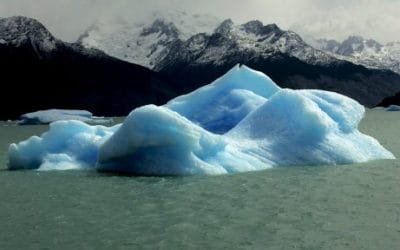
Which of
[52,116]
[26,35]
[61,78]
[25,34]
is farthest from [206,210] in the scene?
[25,34]

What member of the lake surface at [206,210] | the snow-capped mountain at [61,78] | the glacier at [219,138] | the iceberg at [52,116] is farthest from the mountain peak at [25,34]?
the lake surface at [206,210]

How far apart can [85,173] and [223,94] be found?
8518 mm

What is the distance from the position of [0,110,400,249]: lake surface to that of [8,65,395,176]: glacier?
40.1 inches

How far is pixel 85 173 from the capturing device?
23031mm

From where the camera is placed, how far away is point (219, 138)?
22203mm

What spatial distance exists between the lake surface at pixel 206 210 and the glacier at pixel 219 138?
102 cm

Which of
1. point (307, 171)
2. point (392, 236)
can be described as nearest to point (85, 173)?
point (307, 171)

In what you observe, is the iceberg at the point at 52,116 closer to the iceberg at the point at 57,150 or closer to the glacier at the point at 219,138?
the glacier at the point at 219,138

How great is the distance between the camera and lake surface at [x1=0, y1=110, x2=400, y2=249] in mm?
12797

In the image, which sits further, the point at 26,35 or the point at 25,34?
the point at 25,34

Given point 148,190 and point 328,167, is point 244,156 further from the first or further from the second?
point 148,190

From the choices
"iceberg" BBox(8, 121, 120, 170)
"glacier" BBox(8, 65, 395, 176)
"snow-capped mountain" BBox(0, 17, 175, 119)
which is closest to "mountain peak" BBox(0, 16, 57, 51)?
"snow-capped mountain" BBox(0, 17, 175, 119)

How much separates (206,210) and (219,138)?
664cm

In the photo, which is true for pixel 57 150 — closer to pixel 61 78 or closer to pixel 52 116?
pixel 52 116
